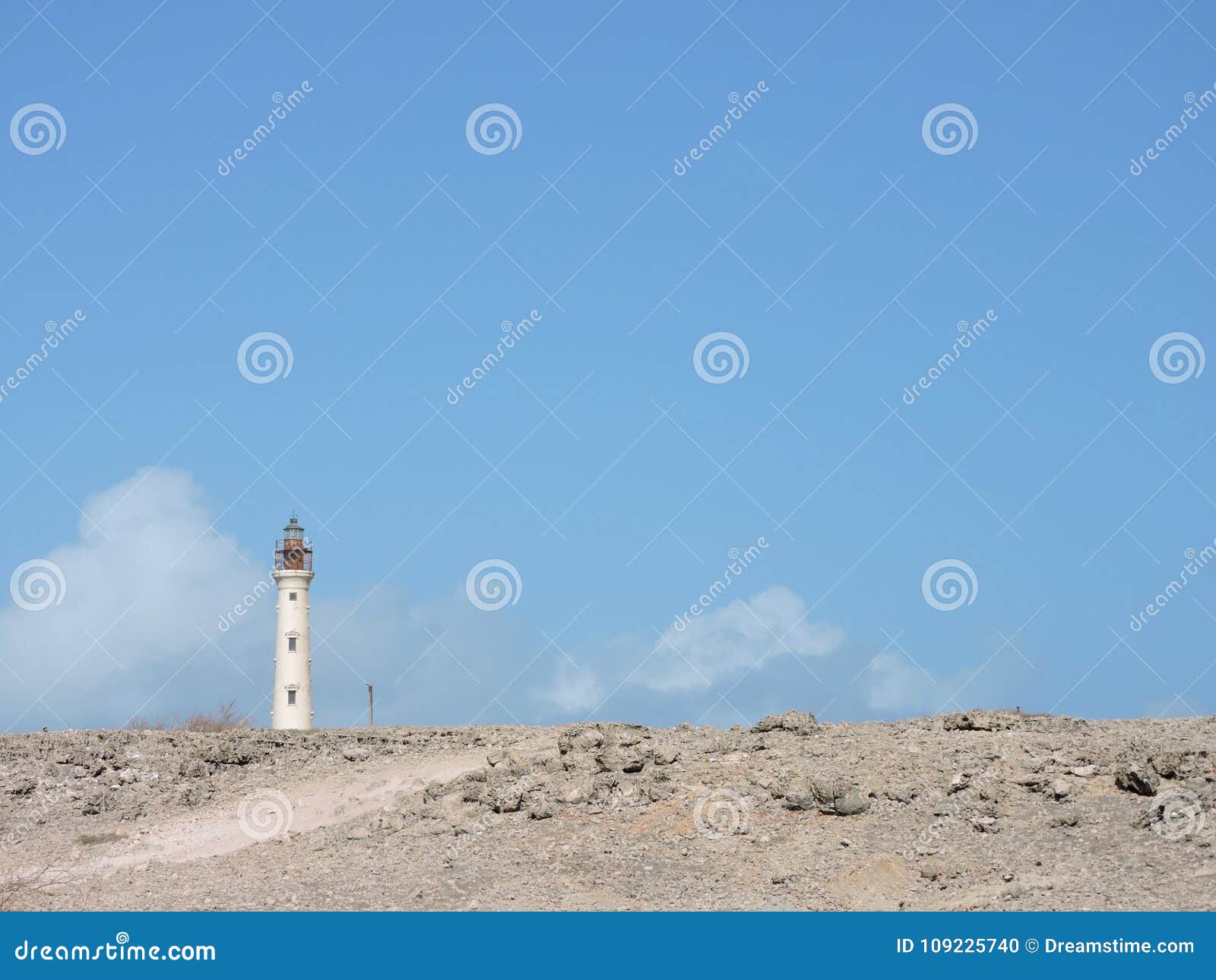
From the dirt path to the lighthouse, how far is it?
19137 mm

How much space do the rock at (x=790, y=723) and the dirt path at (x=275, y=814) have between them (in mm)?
5010

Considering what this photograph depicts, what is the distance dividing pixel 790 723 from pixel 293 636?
24.5m

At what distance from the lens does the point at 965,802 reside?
22.6m

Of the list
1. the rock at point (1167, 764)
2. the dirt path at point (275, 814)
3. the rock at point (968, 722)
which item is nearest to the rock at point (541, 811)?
the dirt path at point (275, 814)

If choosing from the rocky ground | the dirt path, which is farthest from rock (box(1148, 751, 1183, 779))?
the dirt path

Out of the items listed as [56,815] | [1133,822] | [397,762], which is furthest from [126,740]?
[1133,822]

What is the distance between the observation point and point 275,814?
27234 mm

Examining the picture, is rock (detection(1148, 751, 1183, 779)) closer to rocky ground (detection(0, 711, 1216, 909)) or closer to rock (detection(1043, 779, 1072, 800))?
rocky ground (detection(0, 711, 1216, 909))

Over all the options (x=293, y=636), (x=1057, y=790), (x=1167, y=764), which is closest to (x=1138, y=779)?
(x=1167, y=764)

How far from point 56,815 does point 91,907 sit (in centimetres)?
616

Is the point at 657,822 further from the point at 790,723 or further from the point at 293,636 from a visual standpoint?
the point at 293,636

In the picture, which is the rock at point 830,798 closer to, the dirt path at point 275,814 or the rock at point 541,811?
the rock at point 541,811

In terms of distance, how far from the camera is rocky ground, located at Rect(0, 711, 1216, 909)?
20688mm

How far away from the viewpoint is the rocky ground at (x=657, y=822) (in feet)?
67.9
